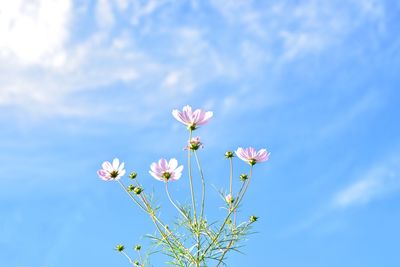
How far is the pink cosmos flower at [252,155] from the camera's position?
3184 mm

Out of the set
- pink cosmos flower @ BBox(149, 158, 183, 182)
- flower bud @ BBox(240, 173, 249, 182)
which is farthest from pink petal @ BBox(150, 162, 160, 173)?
flower bud @ BBox(240, 173, 249, 182)

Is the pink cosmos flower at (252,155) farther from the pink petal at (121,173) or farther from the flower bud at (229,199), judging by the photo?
the pink petal at (121,173)

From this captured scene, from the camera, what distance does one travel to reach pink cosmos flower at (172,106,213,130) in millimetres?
3119

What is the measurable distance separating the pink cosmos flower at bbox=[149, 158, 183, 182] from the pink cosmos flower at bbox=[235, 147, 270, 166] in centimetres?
27

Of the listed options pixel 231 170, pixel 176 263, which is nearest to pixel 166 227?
pixel 176 263

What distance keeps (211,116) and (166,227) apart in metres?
0.55

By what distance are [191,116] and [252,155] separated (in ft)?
1.06

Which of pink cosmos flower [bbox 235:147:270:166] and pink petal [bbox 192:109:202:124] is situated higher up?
pink petal [bbox 192:109:202:124]

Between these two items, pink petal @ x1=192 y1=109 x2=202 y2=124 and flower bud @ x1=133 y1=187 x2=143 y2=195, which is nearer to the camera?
pink petal @ x1=192 y1=109 x2=202 y2=124

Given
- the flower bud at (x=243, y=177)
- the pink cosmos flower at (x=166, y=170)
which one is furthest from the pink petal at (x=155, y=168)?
the flower bud at (x=243, y=177)

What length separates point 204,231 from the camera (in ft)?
10.6

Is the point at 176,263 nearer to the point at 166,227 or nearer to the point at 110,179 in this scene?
the point at 166,227

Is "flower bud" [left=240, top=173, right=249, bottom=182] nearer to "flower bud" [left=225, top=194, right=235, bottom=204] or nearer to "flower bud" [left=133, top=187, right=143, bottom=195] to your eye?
"flower bud" [left=225, top=194, right=235, bottom=204]

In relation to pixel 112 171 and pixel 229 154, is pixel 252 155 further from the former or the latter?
pixel 112 171
